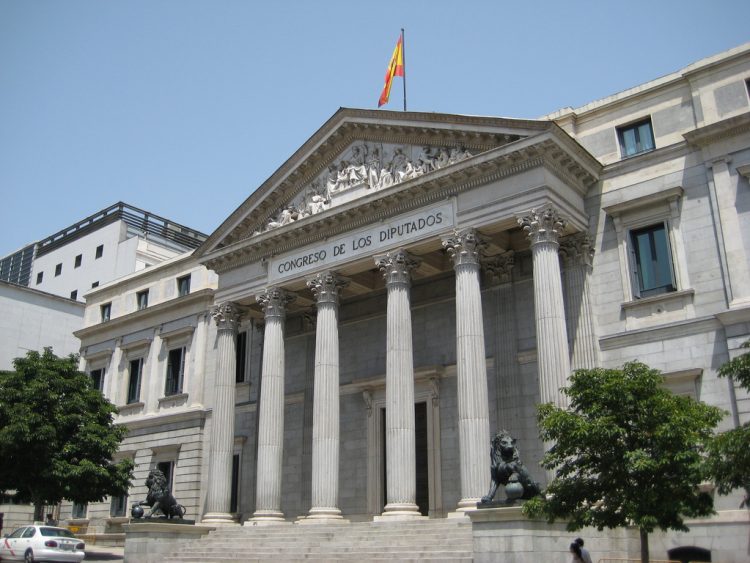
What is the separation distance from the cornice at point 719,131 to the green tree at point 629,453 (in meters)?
11.2

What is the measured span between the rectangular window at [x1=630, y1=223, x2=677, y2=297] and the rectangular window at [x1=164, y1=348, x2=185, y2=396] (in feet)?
81.0

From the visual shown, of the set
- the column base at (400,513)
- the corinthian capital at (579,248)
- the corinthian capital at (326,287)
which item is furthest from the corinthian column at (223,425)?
the corinthian capital at (579,248)

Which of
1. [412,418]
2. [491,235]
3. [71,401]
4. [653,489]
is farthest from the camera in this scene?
[71,401]

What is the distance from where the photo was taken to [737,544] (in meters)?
22.7

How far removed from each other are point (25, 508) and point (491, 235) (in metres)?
35.5

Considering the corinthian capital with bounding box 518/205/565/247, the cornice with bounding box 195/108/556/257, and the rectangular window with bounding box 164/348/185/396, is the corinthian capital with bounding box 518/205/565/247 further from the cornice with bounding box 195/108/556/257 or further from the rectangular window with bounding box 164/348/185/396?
the rectangular window with bounding box 164/348/185/396

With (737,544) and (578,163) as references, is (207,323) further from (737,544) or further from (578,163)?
(737,544)

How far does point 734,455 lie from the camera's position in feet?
50.1

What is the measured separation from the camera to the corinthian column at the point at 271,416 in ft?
101

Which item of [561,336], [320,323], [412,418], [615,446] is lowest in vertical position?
[615,446]

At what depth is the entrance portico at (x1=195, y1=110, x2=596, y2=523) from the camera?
26312 millimetres

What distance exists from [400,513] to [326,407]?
17.9 ft

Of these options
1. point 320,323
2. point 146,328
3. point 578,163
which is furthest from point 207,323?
point 578,163

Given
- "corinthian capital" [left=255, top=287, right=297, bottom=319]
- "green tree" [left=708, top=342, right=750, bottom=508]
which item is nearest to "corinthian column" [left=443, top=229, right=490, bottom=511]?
"corinthian capital" [left=255, top=287, right=297, bottom=319]
